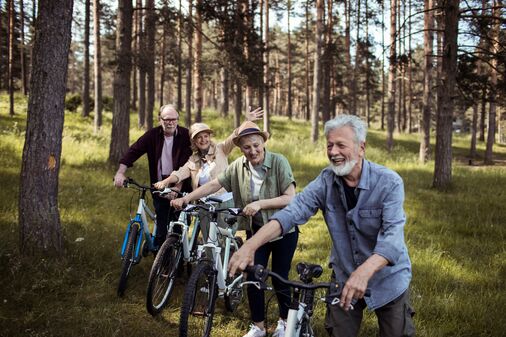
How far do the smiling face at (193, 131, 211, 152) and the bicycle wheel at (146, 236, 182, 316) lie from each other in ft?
4.14

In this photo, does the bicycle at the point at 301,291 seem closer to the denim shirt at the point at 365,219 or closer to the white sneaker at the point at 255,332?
the denim shirt at the point at 365,219

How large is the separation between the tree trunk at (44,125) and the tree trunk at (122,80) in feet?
19.5

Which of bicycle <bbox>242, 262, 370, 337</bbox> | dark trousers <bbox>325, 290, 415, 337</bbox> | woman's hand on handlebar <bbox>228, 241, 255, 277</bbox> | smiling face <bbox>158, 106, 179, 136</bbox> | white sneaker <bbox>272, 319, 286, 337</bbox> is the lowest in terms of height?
white sneaker <bbox>272, 319, 286, 337</bbox>

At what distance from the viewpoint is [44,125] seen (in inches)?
232

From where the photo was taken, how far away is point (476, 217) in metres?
9.42

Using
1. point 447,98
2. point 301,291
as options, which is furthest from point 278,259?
point 447,98

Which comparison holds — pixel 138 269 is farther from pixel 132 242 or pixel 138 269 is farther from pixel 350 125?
pixel 350 125

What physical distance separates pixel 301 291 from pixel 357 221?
0.59m

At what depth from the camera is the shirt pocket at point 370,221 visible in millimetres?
2818

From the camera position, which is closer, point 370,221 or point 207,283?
point 370,221

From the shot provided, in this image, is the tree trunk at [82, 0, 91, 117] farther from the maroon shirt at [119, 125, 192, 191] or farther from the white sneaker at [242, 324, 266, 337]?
the white sneaker at [242, 324, 266, 337]

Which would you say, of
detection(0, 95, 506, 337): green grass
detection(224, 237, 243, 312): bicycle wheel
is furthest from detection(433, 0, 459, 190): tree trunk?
detection(224, 237, 243, 312): bicycle wheel

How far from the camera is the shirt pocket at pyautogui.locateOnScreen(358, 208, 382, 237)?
282 centimetres

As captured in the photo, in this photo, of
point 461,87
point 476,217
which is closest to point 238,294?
A: point 476,217
